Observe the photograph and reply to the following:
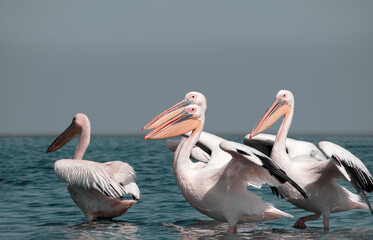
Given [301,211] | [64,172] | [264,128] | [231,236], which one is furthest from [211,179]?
[301,211]

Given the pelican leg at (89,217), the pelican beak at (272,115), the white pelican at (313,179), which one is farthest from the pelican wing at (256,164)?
the pelican leg at (89,217)

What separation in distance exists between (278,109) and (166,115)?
1308mm

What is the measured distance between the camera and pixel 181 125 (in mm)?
6207

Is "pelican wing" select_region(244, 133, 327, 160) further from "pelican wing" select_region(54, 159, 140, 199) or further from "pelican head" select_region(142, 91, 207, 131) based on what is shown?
"pelican wing" select_region(54, 159, 140, 199)

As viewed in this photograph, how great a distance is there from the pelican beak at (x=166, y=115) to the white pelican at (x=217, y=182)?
81 centimetres

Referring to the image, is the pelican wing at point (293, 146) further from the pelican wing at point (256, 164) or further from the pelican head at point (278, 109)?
the pelican wing at point (256, 164)

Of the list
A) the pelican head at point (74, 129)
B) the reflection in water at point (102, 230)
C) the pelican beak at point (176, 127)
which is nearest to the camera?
the pelican beak at point (176, 127)

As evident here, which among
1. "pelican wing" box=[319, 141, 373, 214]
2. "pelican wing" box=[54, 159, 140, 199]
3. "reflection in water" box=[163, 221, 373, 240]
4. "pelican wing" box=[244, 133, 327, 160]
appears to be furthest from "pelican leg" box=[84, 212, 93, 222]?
"pelican wing" box=[319, 141, 373, 214]

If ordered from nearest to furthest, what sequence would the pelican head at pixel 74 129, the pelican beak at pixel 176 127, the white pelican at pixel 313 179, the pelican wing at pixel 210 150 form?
1. the pelican beak at pixel 176 127
2. the white pelican at pixel 313 179
3. the pelican wing at pixel 210 150
4. the pelican head at pixel 74 129

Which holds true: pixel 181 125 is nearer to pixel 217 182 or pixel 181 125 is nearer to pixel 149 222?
pixel 217 182

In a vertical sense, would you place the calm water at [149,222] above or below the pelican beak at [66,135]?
below

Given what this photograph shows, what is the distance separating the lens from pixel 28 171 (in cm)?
1575

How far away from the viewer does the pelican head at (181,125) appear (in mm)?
6129

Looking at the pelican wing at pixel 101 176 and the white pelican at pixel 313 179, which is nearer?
the white pelican at pixel 313 179
